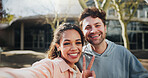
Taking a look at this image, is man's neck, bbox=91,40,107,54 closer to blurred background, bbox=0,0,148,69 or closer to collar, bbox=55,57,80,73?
collar, bbox=55,57,80,73

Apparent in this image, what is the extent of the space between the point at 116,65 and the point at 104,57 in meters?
0.15

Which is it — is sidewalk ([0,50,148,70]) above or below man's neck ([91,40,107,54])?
below

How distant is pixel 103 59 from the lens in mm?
1421

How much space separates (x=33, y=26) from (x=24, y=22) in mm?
2173

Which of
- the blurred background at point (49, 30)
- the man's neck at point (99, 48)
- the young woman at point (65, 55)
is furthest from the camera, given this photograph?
the blurred background at point (49, 30)

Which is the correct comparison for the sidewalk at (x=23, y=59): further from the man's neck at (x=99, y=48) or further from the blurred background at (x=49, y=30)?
the man's neck at (x=99, y=48)

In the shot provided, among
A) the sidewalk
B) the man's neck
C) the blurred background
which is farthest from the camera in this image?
the blurred background

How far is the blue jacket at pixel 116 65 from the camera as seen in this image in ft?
4.54

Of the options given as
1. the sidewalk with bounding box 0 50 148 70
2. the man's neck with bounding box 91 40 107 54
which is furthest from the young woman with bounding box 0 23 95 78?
the sidewalk with bounding box 0 50 148 70

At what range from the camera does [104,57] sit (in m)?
1.43

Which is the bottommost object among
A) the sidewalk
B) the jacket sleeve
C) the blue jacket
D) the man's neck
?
the sidewalk

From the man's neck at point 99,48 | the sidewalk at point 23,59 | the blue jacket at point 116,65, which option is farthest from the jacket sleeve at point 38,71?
the sidewalk at point 23,59

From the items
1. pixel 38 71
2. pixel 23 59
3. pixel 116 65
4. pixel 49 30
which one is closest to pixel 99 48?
pixel 116 65

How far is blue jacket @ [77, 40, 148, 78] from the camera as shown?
1.39 metres
